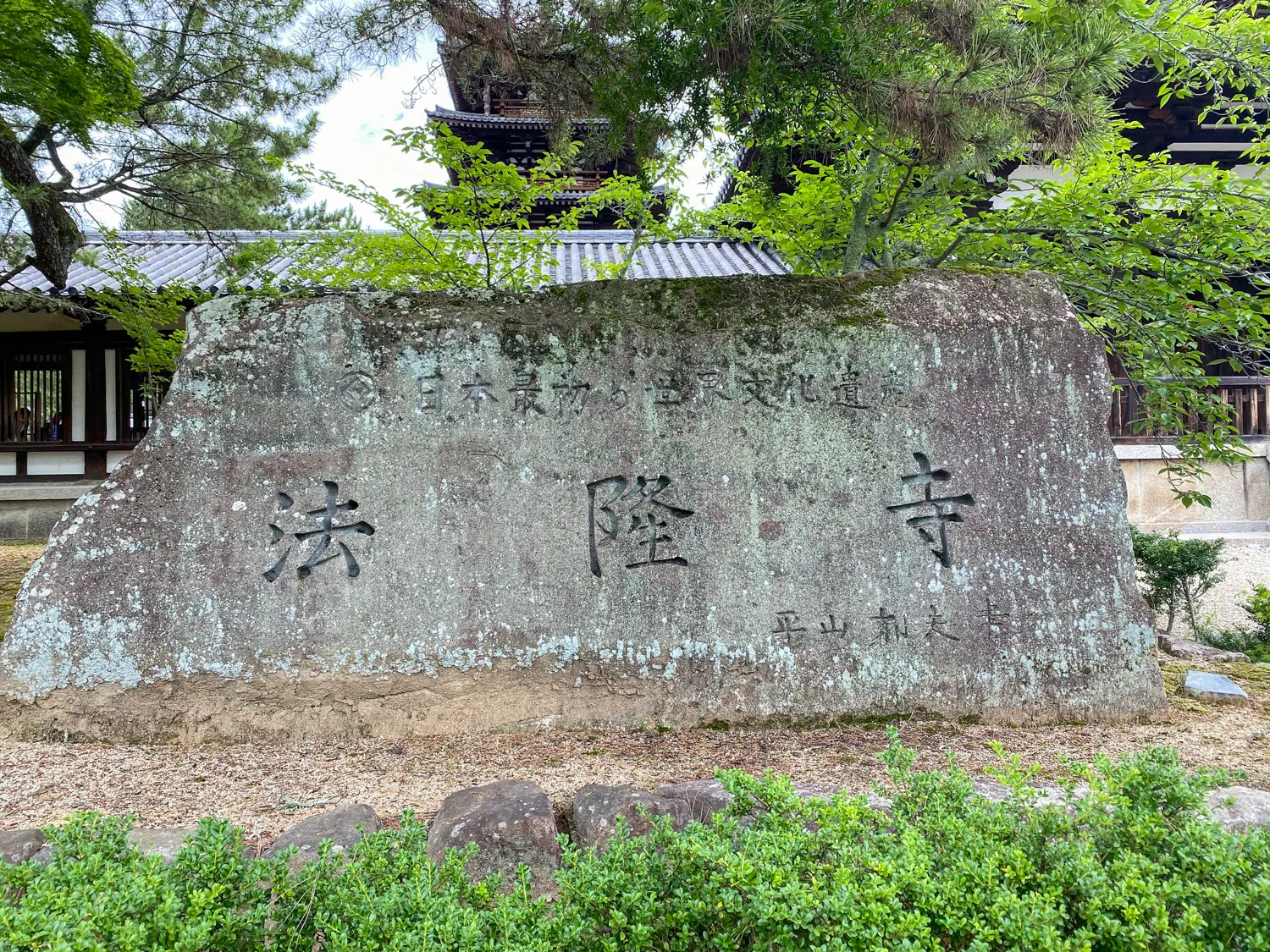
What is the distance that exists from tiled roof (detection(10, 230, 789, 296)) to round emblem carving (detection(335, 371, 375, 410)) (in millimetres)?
6432

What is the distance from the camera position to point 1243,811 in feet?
8.66

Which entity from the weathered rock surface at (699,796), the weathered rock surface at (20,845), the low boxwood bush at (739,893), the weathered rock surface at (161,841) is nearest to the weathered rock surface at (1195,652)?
the low boxwood bush at (739,893)

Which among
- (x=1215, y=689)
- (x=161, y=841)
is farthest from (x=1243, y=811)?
(x=161, y=841)

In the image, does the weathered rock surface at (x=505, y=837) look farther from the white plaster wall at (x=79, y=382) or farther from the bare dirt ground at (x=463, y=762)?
the white plaster wall at (x=79, y=382)

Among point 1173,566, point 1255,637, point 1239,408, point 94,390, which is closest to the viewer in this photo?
point 1173,566

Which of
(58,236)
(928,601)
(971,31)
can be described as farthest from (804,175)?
(58,236)

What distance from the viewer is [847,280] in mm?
4070

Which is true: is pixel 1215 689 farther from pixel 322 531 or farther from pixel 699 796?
pixel 322 531

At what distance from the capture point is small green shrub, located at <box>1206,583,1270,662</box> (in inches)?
237

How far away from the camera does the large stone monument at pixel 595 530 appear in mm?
3613

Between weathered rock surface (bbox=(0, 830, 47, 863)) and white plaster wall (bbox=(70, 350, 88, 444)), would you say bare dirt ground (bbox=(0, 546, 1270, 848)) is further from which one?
white plaster wall (bbox=(70, 350, 88, 444))

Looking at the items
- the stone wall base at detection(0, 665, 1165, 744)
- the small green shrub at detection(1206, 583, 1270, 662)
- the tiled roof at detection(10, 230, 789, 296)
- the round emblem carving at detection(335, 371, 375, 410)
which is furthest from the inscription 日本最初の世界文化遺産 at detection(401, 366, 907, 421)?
the tiled roof at detection(10, 230, 789, 296)

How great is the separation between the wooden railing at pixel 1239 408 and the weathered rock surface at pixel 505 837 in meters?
10.6

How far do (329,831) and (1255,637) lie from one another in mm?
7183
